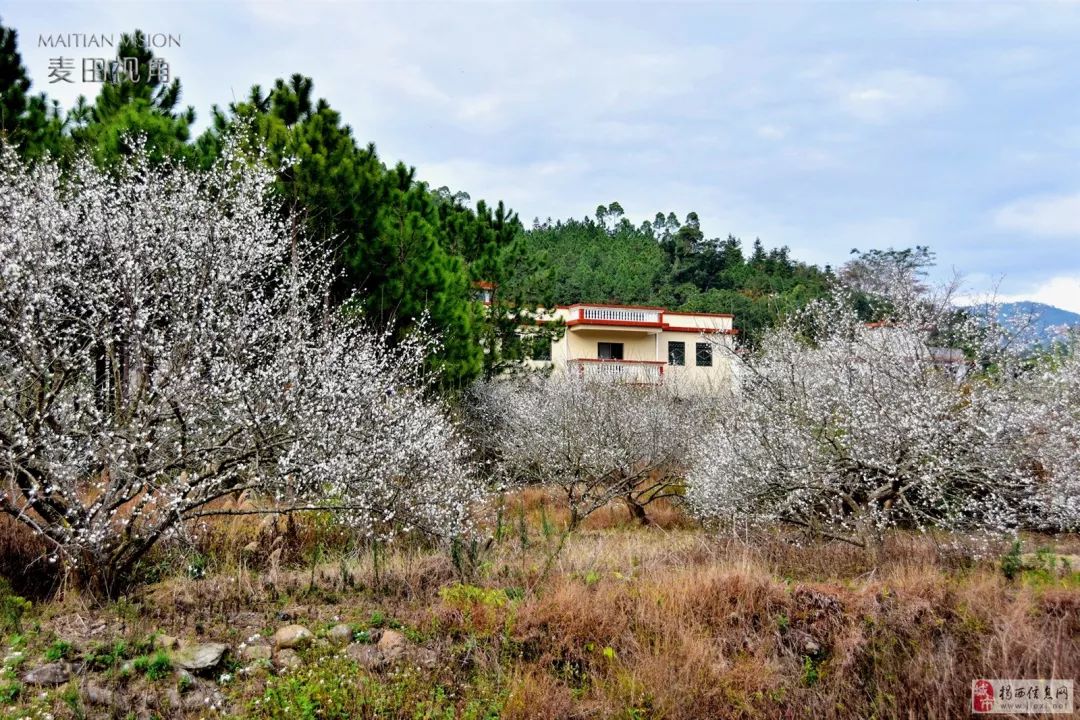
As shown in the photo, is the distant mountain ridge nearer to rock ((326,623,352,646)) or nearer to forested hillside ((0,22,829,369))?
forested hillside ((0,22,829,369))

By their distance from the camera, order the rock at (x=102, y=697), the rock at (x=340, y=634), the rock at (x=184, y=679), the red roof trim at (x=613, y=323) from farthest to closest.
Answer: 1. the red roof trim at (x=613, y=323)
2. the rock at (x=340, y=634)
3. the rock at (x=184, y=679)
4. the rock at (x=102, y=697)

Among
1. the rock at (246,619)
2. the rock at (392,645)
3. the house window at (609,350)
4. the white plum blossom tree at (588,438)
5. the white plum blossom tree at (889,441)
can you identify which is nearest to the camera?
the rock at (392,645)

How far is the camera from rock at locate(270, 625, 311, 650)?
557cm

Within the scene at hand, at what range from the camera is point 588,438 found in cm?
1426

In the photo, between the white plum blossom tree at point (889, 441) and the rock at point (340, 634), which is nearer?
the rock at point (340, 634)

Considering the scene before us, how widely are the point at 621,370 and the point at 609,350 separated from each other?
7.27 m

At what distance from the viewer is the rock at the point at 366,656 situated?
17.8ft

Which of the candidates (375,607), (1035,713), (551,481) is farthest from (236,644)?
(551,481)

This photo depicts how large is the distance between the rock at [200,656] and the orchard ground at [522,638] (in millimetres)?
50

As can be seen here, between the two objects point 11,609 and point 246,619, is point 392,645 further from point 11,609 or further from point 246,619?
point 11,609

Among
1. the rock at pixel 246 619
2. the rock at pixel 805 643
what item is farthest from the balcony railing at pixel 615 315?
the rock at pixel 246 619

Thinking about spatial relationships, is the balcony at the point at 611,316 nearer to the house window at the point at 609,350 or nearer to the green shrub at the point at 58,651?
the house window at the point at 609,350

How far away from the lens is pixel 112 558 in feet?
20.0

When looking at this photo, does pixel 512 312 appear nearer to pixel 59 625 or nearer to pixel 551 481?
pixel 551 481
